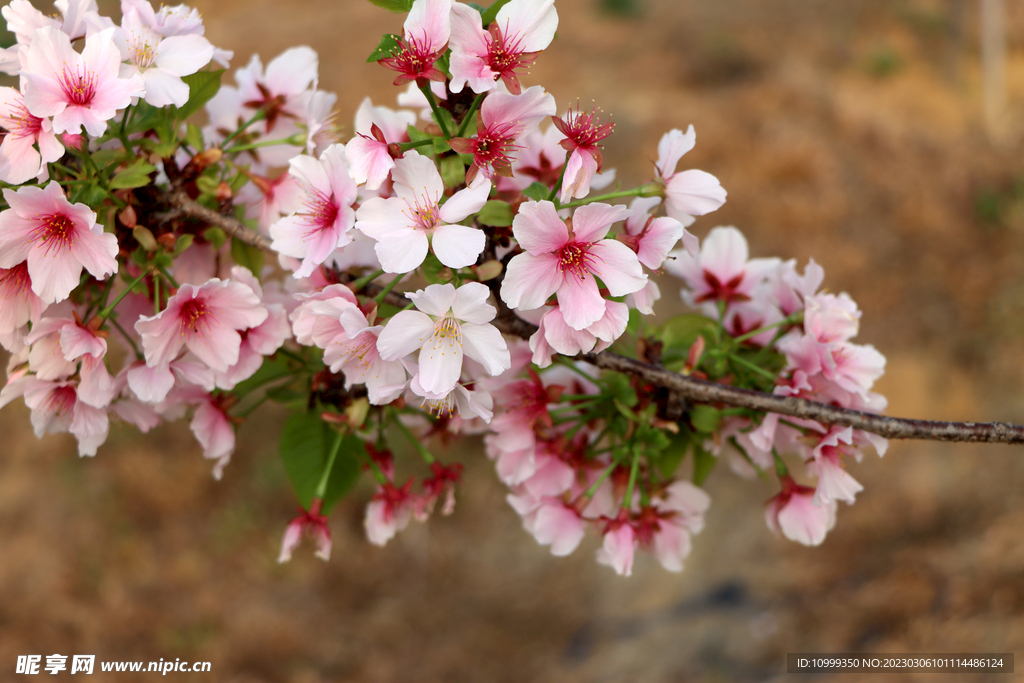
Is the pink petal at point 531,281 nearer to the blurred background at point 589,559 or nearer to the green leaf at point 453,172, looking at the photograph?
the green leaf at point 453,172

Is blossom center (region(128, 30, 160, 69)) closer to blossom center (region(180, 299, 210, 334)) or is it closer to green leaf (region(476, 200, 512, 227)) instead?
blossom center (region(180, 299, 210, 334))

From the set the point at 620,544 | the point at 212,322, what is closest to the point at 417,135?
the point at 212,322

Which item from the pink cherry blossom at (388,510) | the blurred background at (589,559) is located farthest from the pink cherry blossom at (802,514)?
the blurred background at (589,559)

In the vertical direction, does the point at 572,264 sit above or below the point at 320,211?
below

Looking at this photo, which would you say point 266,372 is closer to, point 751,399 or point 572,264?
point 572,264

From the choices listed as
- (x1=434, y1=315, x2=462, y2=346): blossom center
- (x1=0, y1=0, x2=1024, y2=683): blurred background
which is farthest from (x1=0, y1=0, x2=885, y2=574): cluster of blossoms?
(x1=0, y1=0, x2=1024, y2=683): blurred background
